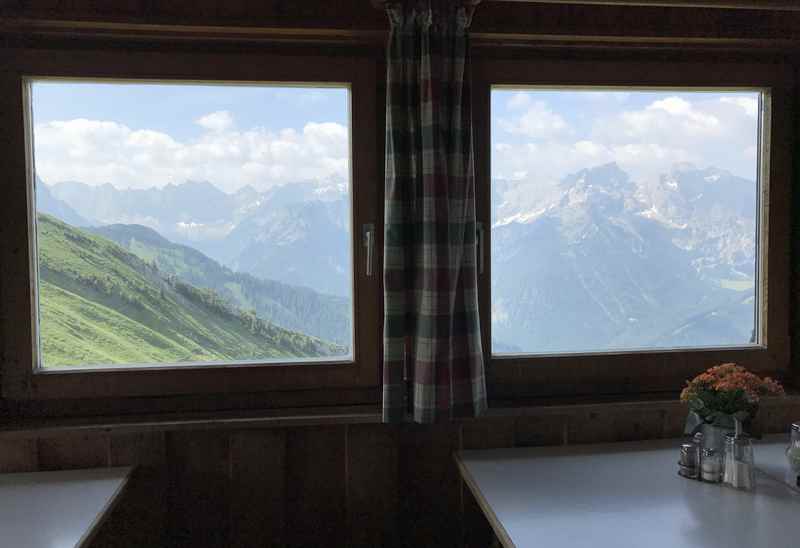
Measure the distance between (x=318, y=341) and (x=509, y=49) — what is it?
1087 mm

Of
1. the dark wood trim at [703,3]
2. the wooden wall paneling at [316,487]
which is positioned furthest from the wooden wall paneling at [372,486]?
the dark wood trim at [703,3]

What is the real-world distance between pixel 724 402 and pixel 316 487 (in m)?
1.15

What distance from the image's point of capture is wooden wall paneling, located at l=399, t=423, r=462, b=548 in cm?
183

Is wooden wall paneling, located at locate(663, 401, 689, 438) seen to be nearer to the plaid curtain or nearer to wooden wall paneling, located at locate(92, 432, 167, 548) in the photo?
the plaid curtain

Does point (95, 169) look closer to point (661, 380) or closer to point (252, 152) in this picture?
point (252, 152)

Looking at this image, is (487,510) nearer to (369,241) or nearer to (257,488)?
(257,488)

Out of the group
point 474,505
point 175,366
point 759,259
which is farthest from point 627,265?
point 175,366

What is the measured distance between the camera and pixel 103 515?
141cm

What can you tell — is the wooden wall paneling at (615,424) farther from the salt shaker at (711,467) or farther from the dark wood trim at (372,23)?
the dark wood trim at (372,23)

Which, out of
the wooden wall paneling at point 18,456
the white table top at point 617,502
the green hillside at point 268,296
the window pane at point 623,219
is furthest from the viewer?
the window pane at point 623,219

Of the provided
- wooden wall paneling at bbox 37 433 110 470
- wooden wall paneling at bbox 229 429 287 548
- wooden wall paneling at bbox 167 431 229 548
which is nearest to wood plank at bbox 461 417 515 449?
wooden wall paneling at bbox 229 429 287 548

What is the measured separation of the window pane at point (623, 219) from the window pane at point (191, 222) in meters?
0.55

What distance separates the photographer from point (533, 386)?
1953 millimetres

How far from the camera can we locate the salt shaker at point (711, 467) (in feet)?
5.06
